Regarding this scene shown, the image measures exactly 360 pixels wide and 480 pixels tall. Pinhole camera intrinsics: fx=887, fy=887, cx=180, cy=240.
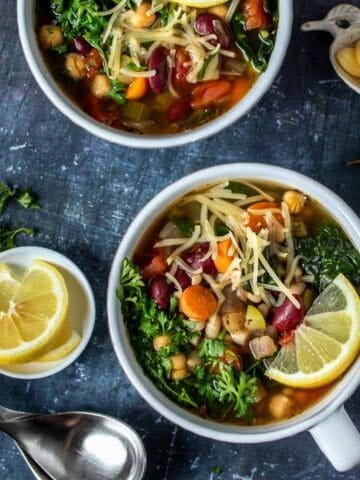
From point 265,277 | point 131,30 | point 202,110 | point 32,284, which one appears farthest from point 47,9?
point 265,277

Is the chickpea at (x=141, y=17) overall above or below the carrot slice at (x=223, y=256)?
above

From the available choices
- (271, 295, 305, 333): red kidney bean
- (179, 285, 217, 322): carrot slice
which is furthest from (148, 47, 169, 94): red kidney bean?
(271, 295, 305, 333): red kidney bean

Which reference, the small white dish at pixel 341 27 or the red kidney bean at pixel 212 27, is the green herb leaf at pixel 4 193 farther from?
the small white dish at pixel 341 27

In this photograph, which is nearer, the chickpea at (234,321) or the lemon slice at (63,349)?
the chickpea at (234,321)

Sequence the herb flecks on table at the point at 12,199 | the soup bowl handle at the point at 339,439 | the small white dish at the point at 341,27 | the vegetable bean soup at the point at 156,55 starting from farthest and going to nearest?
the herb flecks on table at the point at 12,199 < the small white dish at the point at 341,27 < the vegetable bean soup at the point at 156,55 < the soup bowl handle at the point at 339,439

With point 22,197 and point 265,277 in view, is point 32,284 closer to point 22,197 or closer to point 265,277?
point 22,197

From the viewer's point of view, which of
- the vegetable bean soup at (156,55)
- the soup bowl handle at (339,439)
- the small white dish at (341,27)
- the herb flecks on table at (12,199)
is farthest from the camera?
the herb flecks on table at (12,199)

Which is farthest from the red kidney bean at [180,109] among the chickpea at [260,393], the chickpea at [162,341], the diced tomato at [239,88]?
the chickpea at [260,393]

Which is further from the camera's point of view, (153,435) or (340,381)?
(153,435)
